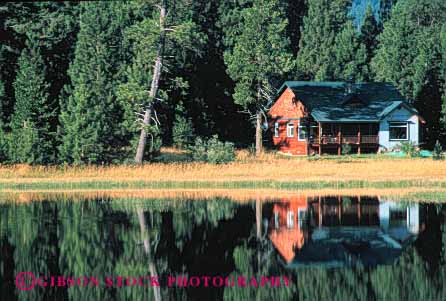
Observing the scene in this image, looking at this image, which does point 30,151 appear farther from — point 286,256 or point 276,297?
point 276,297

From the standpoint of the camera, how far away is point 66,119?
145 feet

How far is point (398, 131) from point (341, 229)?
4152 cm

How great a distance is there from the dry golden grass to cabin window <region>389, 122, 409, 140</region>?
20.0 metres

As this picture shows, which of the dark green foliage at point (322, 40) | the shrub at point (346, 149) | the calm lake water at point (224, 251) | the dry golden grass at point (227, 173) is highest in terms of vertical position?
the dark green foliage at point (322, 40)

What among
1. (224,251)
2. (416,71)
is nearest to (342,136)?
(416,71)

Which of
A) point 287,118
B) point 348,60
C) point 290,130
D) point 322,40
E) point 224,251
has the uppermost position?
point 322,40

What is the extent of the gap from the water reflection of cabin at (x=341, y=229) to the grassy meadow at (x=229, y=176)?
4876mm

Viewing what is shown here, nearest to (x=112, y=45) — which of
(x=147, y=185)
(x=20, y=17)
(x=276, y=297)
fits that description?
(x=20, y=17)

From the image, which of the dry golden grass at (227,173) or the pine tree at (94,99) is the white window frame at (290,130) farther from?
the dry golden grass at (227,173)

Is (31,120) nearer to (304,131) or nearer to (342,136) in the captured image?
(304,131)

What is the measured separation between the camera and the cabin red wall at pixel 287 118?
211 feet

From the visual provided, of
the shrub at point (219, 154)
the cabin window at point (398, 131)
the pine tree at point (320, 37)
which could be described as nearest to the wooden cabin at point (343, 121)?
the cabin window at point (398, 131)

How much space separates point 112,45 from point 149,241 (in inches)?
1372

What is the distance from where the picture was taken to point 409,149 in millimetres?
58094
